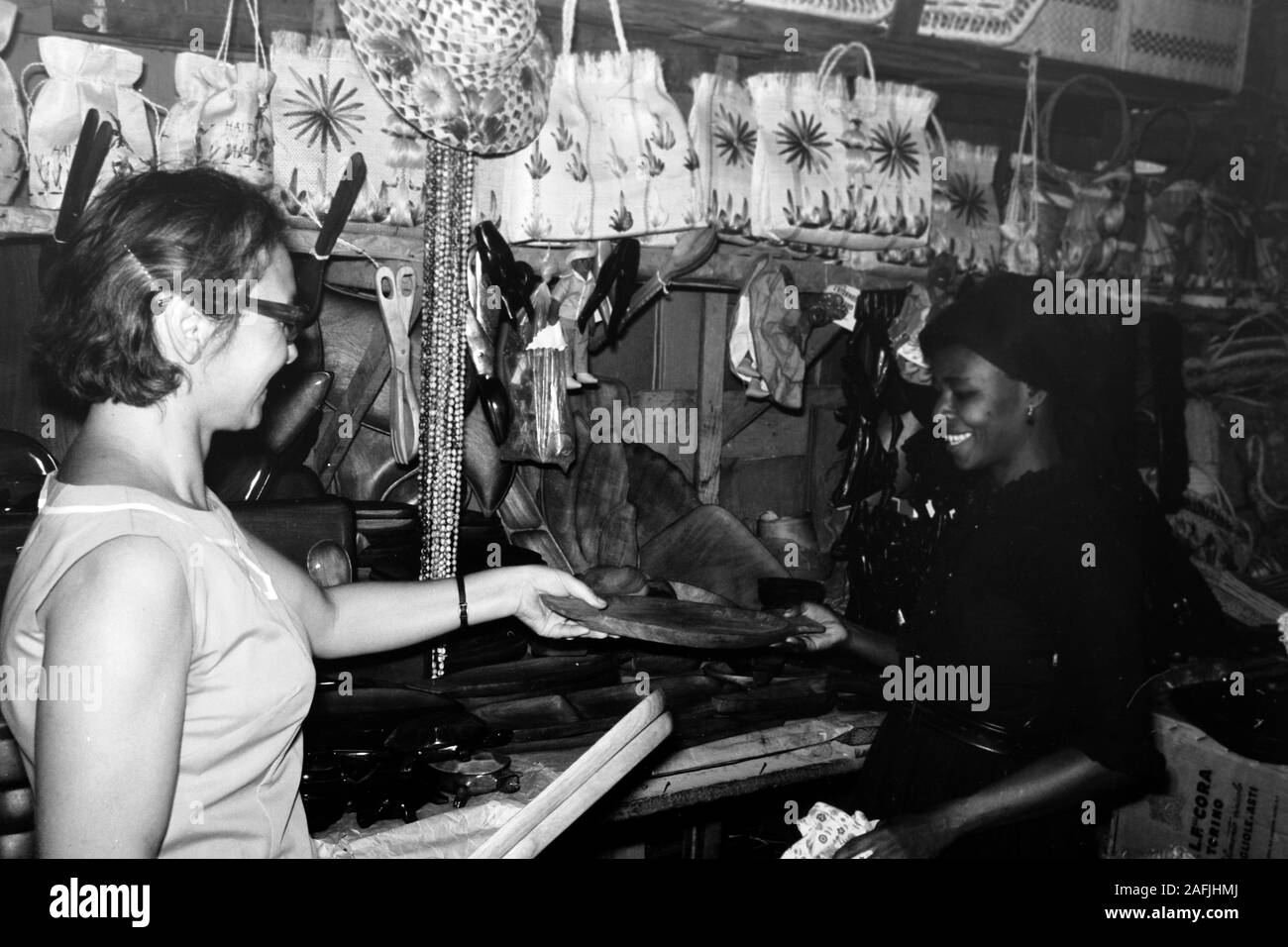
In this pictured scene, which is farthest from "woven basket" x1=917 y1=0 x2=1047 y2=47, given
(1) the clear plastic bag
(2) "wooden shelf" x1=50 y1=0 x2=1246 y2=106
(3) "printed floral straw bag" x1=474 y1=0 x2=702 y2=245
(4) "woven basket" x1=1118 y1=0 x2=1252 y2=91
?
(1) the clear plastic bag

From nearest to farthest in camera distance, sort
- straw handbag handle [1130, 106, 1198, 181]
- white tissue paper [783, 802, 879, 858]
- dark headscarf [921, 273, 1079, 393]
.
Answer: white tissue paper [783, 802, 879, 858] < dark headscarf [921, 273, 1079, 393] < straw handbag handle [1130, 106, 1198, 181]

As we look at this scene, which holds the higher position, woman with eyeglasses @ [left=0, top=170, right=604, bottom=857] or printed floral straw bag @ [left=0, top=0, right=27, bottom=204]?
printed floral straw bag @ [left=0, top=0, right=27, bottom=204]

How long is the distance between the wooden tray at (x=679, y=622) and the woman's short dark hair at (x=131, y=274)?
3.17ft

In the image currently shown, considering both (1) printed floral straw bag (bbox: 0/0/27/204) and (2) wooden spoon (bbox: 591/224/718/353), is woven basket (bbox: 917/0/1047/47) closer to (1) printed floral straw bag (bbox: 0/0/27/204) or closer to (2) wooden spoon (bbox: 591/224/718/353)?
(2) wooden spoon (bbox: 591/224/718/353)

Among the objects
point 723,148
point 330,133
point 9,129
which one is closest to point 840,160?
point 723,148

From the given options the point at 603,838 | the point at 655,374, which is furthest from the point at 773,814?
the point at 655,374

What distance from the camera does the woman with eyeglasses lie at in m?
1.10

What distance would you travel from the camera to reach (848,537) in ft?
12.0

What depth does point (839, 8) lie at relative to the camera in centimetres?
333

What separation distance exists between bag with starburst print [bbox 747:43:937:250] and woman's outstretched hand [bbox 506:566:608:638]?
168cm

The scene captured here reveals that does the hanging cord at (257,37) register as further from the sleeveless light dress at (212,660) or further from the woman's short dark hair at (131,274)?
the sleeveless light dress at (212,660)

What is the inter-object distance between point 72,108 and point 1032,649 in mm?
2577
